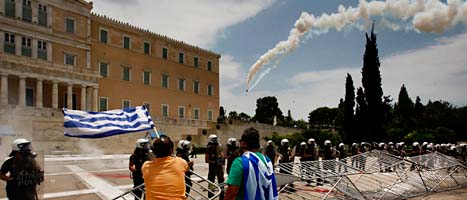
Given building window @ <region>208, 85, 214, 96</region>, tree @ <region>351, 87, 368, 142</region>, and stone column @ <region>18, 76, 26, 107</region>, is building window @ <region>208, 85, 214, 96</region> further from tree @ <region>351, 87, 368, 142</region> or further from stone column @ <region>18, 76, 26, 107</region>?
stone column @ <region>18, 76, 26, 107</region>

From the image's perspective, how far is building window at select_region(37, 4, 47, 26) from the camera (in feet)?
119

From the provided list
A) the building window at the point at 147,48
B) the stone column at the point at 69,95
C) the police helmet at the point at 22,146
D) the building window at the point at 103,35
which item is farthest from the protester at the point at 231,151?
the building window at the point at 147,48

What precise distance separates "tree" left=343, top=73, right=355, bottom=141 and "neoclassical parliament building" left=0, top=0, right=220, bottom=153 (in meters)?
15.1

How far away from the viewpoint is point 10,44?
34000 millimetres

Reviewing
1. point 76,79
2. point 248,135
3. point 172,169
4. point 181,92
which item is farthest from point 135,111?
point 181,92

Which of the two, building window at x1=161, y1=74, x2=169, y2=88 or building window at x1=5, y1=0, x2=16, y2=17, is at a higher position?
building window at x1=5, y1=0, x2=16, y2=17

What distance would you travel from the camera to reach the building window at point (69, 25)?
38594 millimetres

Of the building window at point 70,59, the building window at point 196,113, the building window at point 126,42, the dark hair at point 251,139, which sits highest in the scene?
the building window at point 126,42

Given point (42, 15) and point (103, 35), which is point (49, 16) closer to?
point (42, 15)

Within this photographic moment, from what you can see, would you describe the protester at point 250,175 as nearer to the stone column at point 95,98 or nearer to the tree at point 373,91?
the tree at point 373,91

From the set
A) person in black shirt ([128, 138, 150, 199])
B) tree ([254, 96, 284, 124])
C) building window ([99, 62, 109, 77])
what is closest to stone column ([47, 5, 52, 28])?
A: building window ([99, 62, 109, 77])

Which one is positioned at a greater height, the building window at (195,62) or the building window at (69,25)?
the building window at (69,25)

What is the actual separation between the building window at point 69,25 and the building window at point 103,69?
4.42 meters

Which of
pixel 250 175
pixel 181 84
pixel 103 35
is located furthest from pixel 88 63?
pixel 250 175
